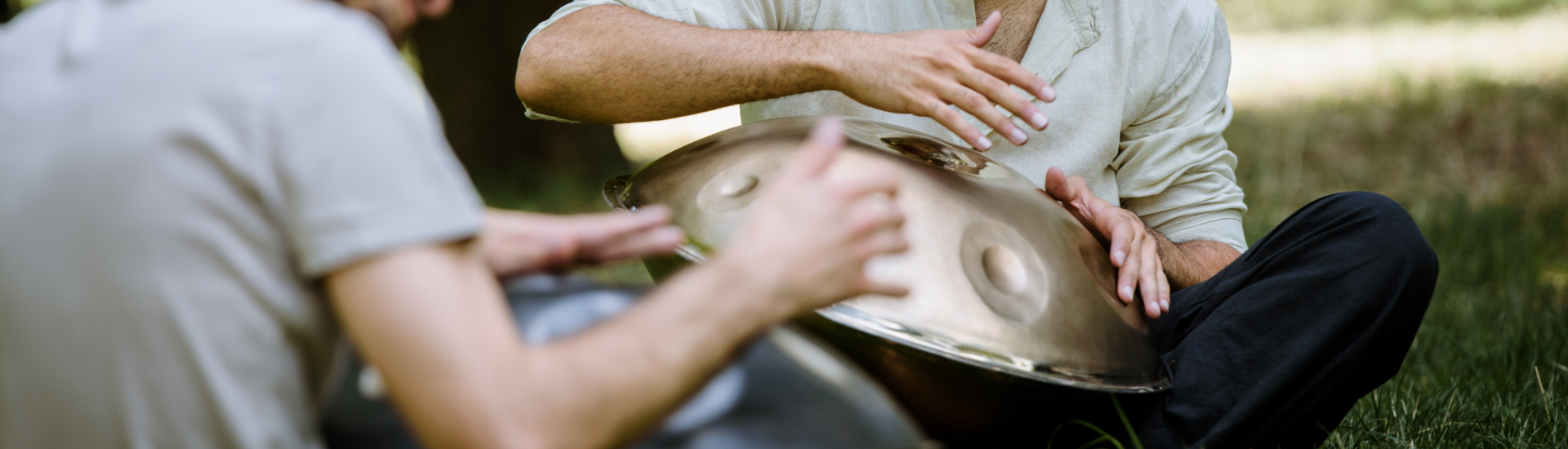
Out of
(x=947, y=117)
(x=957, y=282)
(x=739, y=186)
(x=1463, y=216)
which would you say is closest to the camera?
(x=957, y=282)

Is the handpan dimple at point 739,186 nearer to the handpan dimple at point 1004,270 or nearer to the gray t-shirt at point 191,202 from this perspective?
the handpan dimple at point 1004,270

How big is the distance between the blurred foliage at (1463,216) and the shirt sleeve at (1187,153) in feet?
1.49

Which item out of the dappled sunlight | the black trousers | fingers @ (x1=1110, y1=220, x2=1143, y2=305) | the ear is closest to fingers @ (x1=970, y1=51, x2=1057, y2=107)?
fingers @ (x1=1110, y1=220, x2=1143, y2=305)

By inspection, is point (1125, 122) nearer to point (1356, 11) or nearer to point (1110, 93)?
point (1110, 93)

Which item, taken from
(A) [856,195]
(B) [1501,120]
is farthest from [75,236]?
(B) [1501,120]

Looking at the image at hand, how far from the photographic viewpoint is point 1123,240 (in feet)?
5.95

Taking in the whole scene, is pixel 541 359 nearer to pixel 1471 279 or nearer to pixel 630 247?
pixel 630 247

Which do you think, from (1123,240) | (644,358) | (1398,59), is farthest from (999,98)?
(1398,59)

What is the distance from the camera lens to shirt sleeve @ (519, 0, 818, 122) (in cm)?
213

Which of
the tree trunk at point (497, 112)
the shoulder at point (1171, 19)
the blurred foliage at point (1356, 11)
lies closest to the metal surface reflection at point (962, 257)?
the shoulder at point (1171, 19)

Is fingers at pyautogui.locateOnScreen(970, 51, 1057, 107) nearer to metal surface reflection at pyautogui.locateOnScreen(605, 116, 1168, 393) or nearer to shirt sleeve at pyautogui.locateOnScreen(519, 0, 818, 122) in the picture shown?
metal surface reflection at pyautogui.locateOnScreen(605, 116, 1168, 393)

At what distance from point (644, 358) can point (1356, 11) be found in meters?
12.3

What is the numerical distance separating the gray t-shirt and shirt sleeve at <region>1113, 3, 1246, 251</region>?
5.60 ft

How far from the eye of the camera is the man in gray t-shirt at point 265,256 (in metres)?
0.80
